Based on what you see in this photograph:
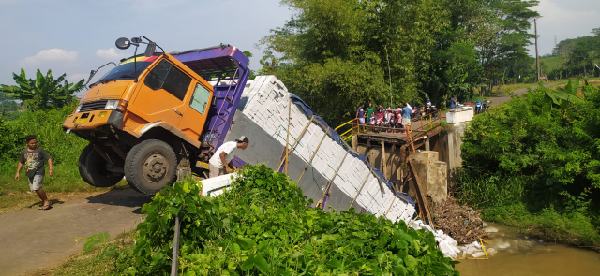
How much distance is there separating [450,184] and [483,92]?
3024 centimetres

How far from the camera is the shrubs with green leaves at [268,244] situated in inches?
128

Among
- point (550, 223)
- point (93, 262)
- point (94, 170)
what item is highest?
point (94, 170)

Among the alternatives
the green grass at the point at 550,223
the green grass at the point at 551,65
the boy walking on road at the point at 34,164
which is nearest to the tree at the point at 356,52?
the green grass at the point at 550,223

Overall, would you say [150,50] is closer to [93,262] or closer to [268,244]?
[93,262]

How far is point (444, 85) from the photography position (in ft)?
82.6

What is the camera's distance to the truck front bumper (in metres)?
6.85

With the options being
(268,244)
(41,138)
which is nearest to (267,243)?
(268,244)

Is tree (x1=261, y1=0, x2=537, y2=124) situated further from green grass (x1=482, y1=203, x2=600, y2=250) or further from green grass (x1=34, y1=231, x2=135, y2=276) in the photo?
green grass (x1=34, y1=231, x2=135, y2=276)

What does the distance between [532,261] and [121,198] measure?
979cm

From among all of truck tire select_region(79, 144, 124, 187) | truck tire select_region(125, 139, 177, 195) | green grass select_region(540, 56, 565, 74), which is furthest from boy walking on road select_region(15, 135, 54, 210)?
green grass select_region(540, 56, 565, 74)

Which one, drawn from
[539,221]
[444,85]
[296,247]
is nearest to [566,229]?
[539,221]

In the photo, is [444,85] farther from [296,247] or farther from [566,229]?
[296,247]

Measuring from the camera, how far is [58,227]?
7289 millimetres

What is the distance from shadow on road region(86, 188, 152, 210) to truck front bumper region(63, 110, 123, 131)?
1934 mm
